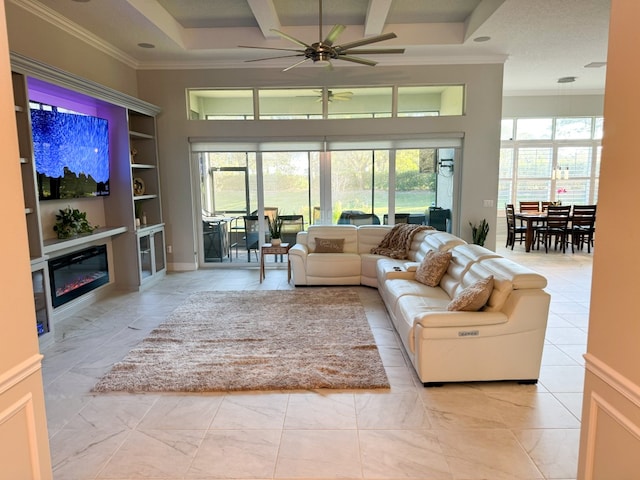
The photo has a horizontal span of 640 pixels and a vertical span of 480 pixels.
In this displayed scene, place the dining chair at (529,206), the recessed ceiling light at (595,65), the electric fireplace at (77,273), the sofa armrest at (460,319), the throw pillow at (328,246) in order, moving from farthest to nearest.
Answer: the dining chair at (529,206) < the recessed ceiling light at (595,65) < the throw pillow at (328,246) < the electric fireplace at (77,273) < the sofa armrest at (460,319)

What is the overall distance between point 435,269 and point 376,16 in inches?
134

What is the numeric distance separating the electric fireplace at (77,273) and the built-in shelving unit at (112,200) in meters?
0.10

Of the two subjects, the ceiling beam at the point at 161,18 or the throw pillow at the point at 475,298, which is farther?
the ceiling beam at the point at 161,18

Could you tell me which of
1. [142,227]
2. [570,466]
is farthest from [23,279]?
[142,227]

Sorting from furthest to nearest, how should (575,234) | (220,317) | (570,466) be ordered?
(575,234), (220,317), (570,466)

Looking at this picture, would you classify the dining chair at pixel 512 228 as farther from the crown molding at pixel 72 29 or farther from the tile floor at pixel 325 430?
the crown molding at pixel 72 29

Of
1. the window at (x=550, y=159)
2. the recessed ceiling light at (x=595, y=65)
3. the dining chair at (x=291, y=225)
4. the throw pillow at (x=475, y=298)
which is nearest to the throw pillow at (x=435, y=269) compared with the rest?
the throw pillow at (x=475, y=298)

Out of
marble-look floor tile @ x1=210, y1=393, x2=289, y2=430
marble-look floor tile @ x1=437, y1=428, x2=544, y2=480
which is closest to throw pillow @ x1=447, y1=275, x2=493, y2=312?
marble-look floor tile @ x1=437, y1=428, x2=544, y2=480

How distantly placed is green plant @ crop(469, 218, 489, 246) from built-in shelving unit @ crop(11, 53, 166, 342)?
209 inches


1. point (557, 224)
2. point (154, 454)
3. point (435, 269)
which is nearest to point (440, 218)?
point (557, 224)

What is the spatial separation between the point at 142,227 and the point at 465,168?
17.6 feet

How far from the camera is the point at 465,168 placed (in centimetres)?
707

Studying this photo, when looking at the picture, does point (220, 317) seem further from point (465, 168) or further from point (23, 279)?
point (465, 168)

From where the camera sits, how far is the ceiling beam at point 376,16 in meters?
5.01
